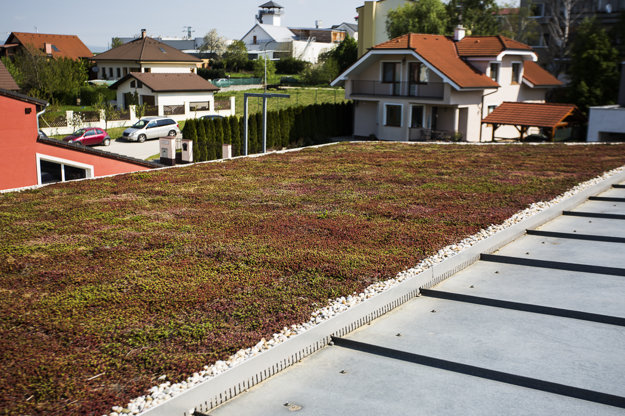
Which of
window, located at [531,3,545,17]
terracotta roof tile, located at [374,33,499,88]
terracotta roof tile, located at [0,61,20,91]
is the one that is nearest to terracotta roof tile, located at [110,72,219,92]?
terracotta roof tile, located at [0,61,20,91]

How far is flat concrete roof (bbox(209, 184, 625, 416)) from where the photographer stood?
6.00 metres

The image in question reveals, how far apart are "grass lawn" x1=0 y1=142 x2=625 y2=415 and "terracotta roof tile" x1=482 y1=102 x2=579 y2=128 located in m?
14.2

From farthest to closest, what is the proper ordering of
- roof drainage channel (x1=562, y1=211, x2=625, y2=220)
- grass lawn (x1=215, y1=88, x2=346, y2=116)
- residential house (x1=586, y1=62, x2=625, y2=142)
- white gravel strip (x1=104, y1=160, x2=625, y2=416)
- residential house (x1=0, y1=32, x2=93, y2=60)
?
1. residential house (x1=0, y1=32, x2=93, y2=60)
2. grass lawn (x1=215, y1=88, x2=346, y2=116)
3. residential house (x1=586, y1=62, x2=625, y2=142)
4. roof drainage channel (x1=562, y1=211, x2=625, y2=220)
5. white gravel strip (x1=104, y1=160, x2=625, y2=416)

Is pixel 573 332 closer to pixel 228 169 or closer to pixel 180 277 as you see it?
pixel 180 277

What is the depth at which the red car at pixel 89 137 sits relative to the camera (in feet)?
129

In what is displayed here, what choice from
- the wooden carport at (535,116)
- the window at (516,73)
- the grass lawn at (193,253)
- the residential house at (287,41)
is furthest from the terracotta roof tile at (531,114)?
the residential house at (287,41)

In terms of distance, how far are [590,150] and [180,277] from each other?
21.5m

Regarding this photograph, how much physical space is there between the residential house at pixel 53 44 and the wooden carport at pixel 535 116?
63.6 m

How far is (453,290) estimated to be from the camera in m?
9.39

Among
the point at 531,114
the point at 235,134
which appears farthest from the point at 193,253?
the point at 531,114

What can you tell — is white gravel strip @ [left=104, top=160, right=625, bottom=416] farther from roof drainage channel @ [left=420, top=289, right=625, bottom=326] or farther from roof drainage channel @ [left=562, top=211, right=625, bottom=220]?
roof drainage channel @ [left=562, top=211, right=625, bottom=220]

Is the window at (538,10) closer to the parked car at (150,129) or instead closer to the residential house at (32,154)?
the parked car at (150,129)

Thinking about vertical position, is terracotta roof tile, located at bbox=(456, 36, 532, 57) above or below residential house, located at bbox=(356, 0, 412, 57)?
below

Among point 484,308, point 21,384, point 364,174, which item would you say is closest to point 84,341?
point 21,384
